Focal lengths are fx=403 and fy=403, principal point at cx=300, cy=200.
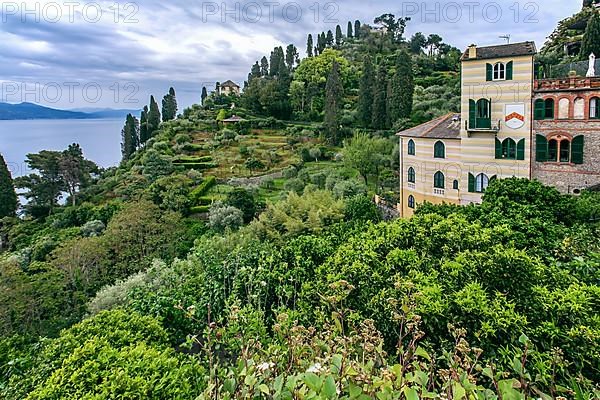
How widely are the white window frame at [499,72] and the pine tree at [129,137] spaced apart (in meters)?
43.9

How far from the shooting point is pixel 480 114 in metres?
17.0

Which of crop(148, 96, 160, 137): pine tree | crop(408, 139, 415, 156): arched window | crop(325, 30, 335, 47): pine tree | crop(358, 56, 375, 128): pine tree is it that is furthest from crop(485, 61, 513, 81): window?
crop(325, 30, 335, 47): pine tree

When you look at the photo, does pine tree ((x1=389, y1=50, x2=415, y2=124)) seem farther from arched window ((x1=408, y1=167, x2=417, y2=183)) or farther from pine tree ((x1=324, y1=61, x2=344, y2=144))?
arched window ((x1=408, y1=167, x2=417, y2=183))

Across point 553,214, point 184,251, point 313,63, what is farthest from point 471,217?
point 313,63

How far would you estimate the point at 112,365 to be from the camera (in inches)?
170

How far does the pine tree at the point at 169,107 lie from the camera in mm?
57250

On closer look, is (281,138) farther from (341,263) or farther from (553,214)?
(341,263)

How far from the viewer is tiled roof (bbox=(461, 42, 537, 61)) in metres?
15.6

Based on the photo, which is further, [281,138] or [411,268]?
[281,138]

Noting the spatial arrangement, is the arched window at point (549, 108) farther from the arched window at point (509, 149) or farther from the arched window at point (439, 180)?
the arched window at point (439, 180)

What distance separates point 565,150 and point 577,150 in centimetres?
40

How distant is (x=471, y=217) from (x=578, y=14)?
36.7 metres

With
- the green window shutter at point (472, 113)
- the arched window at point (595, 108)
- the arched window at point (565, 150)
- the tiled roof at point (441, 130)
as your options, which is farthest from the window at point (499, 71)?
the arched window at point (565, 150)

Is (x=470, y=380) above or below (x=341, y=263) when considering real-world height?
above
